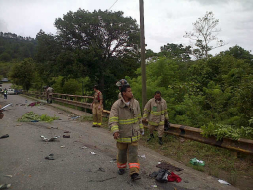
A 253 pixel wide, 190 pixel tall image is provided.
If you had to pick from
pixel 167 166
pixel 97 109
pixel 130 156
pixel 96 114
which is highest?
pixel 97 109

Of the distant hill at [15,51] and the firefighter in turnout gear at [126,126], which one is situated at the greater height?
the distant hill at [15,51]

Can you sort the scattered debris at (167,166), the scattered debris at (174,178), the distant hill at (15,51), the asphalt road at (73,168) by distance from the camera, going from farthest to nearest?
the distant hill at (15,51) → the scattered debris at (167,166) → the scattered debris at (174,178) → the asphalt road at (73,168)

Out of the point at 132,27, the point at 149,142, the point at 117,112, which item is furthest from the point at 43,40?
the point at 117,112

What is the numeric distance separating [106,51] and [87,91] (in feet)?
21.3

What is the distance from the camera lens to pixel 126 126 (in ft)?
14.8

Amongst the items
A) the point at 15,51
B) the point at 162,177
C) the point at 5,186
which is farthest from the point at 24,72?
the point at 15,51

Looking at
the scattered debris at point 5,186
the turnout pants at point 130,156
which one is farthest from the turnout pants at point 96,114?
the scattered debris at point 5,186

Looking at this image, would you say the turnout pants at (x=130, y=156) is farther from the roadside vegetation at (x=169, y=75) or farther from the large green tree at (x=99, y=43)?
the large green tree at (x=99, y=43)

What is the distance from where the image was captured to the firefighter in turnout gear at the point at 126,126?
175 inches

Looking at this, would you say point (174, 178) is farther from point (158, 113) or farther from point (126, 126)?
point (158, 113)

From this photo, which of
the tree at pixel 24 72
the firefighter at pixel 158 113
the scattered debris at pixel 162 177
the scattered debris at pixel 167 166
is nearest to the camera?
the scattered debris at pixel 162 177

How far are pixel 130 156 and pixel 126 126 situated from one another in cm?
59

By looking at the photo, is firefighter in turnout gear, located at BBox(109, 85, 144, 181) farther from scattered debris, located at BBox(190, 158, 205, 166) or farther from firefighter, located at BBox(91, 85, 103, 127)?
firefighter, located at BBox(91, 85, 103, 127)

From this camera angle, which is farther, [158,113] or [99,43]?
[99,43]
